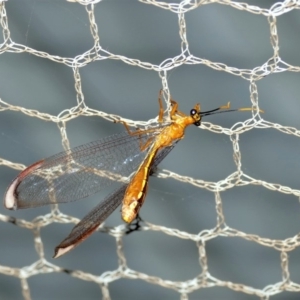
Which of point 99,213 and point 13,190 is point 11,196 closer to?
point 13,190

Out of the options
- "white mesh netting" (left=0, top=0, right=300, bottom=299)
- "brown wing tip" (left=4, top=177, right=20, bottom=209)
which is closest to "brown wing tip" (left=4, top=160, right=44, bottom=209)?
"brown wing tip" (left=4, top=177, right=20, bottom=209)

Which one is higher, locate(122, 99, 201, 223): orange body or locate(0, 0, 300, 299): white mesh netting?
locate(0, 0, 300, 299): white mesh netting

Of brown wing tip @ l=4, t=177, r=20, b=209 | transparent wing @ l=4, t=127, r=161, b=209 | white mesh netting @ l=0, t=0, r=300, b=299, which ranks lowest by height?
brown wing tip @ l=4, t=177, r=20, b=209

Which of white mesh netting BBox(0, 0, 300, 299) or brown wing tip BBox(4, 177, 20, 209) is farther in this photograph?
white mesh netting BBox(0, 0, 300, 299)

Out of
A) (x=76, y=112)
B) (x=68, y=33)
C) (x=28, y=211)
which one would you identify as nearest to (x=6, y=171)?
(x=28, y=211)

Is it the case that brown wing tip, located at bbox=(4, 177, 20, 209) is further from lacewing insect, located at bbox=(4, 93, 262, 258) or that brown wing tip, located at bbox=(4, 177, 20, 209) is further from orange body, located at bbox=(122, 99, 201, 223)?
orange body, located at bbox=(122, 99, 201, 223)

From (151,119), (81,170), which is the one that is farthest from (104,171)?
(151,119)

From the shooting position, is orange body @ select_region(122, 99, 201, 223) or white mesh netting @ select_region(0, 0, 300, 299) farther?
white mesh netting @ select_region(0, 0, 300, 299)
